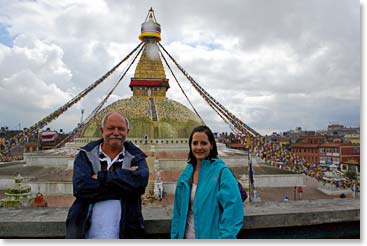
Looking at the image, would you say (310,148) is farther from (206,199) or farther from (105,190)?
(105,190)

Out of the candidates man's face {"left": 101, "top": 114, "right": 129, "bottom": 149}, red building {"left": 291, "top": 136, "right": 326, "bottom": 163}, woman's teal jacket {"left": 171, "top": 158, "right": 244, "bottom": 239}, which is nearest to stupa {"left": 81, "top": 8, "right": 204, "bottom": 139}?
red building {"left": 291, "top": 136, "right": 326, "bottom": 163}

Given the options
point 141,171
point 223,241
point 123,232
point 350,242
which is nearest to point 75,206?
point 123,232

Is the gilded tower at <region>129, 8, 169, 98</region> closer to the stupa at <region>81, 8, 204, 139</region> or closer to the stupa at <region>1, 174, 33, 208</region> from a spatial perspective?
the stupa at <region>81, 8, 204, 139</region>

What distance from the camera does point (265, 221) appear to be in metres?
2.02

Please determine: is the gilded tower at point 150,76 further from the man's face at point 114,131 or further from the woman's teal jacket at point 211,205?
the woman's teal jacket at point 211,205

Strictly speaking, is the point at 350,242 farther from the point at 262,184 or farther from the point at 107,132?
the point at 262,184

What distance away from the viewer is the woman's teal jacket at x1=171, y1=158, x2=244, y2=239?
65.4 inches

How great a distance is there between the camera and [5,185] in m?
9.09

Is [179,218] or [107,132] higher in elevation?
[107,132]

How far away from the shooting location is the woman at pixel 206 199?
65.5 inches

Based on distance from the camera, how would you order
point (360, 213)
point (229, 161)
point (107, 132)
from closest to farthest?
point (107, 132) < point (360, 213) < point (229, 161)

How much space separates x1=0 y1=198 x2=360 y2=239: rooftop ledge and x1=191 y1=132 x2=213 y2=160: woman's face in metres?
0.50

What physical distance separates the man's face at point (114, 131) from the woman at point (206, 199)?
1.37ft

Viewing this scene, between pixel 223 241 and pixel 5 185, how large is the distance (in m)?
9.25
